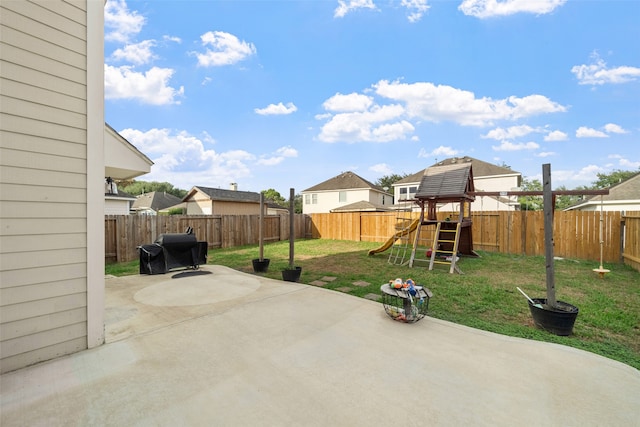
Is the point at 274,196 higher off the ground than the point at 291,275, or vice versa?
the point at 274,196

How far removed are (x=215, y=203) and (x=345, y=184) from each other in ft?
42.0

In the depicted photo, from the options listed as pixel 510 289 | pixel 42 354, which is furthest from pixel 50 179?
pixel 510 289

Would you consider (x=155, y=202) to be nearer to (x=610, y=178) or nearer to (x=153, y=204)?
(x=153, y=204)

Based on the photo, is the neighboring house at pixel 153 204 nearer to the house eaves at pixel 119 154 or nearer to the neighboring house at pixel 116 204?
the neighboring house at pixel 116 204

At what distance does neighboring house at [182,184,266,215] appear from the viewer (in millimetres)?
20641

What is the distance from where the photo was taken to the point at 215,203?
2059cm

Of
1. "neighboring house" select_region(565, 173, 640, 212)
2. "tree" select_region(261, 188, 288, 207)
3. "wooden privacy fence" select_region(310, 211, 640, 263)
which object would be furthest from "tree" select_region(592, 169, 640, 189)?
"tree" select_region(261, 188, 288, 207)

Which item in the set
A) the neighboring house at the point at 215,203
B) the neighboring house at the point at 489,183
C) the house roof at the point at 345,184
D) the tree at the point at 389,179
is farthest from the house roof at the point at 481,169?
the tree at the point at 389,179

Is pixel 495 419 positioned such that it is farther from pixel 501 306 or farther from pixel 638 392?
pixel 501 306

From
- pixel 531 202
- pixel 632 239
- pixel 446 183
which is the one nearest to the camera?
pixel 632 239

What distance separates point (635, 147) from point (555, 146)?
13.2 ft

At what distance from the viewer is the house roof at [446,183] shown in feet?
24.5

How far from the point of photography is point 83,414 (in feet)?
5.32

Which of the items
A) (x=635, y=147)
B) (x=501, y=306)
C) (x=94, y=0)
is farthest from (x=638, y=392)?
(x=635, y=147)
